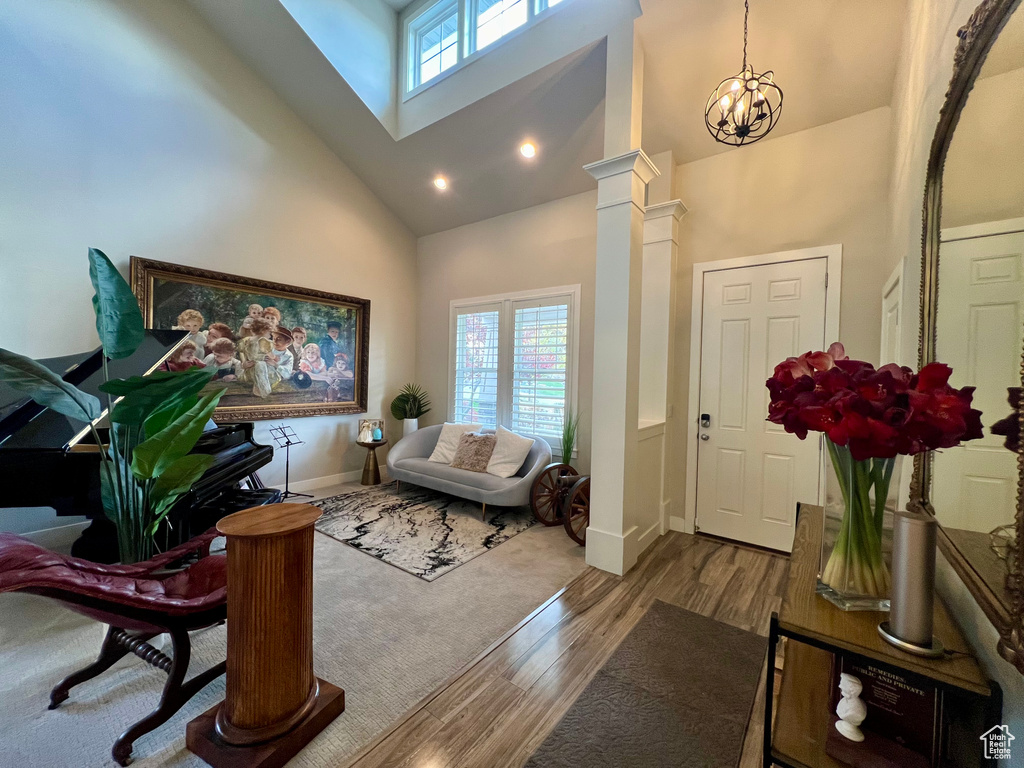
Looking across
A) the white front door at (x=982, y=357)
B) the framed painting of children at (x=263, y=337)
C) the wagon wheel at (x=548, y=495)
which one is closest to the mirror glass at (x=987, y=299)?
the white front door at (x=982, y=357)

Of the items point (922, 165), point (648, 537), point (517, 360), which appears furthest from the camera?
point (517, 360)

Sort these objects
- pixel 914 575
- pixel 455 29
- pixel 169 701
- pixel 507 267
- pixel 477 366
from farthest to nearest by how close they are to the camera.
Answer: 1. pixel 477 366
2. pixel 507 267
3. pixel 455 29
4. pixel 169 701
5. pixel 914 575

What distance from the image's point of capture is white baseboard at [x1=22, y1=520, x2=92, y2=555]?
2.99 m

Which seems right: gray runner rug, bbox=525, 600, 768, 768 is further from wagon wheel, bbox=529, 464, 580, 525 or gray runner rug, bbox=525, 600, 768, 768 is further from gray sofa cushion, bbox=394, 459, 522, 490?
gray sofa cushion, bbox=394, 459, 522, 490

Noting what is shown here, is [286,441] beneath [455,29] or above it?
beneath

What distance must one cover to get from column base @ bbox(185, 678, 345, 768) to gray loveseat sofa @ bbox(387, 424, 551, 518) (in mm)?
2174

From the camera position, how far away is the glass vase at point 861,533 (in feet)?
3.20

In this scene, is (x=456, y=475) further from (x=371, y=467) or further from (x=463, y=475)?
(x=371, y=467)

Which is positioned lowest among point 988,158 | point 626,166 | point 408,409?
point 408,409

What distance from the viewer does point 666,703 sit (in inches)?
65.6

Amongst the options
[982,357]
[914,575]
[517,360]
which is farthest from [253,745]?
[517,360]

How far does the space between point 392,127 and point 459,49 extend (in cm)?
104

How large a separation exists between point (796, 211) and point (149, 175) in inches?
217

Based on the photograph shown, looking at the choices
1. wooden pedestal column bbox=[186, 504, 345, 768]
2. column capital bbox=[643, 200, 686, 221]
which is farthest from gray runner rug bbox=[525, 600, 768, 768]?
column capital bbox=[643, 200, 686, 221]
